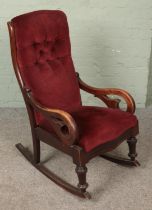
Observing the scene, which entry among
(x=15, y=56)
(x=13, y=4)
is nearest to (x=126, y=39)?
(x=13, y=4)

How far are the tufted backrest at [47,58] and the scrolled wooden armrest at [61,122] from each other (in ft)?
0.46

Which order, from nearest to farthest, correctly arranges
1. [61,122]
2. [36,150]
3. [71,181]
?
[61,122] → [71,181] → [36,150]

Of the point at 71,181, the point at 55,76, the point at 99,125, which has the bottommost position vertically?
the point at 71,181

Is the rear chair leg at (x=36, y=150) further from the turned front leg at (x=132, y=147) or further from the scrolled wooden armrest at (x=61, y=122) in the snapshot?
the turned front leg at (x=132, y=147)

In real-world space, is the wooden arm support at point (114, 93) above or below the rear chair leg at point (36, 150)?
above

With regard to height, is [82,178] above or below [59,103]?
below

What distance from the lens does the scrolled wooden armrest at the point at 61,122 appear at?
181cm

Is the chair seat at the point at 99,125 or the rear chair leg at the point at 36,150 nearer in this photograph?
the chair seat at the point at 99,125

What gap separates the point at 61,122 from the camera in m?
1.88

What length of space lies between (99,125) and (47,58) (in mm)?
621

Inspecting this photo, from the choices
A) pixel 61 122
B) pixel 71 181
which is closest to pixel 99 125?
pixel 61 122

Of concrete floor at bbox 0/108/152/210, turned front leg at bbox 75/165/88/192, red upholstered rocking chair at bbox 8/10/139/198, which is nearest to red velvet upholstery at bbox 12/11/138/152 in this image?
red upholstered rocking chair at bbox 8/10/139/198

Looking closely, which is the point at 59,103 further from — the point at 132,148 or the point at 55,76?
the point at 132,148

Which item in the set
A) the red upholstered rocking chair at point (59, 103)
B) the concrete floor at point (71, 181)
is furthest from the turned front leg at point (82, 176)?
the concrete floor at point (71, 181)
